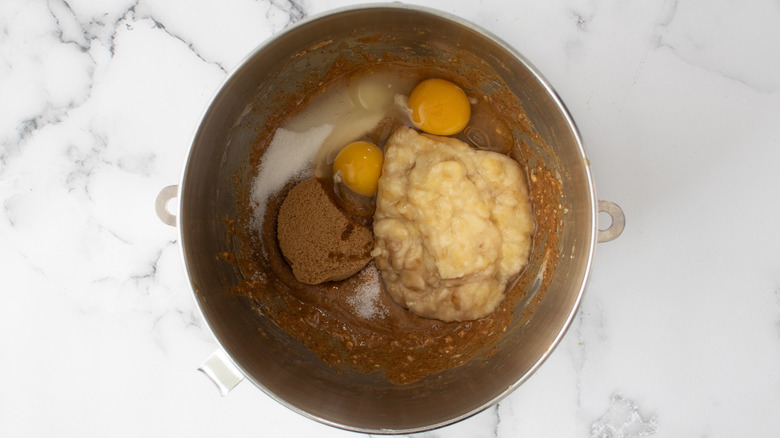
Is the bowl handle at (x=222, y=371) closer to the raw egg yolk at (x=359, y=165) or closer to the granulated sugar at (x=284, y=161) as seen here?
the granulated sugar at (x=284, y=161)

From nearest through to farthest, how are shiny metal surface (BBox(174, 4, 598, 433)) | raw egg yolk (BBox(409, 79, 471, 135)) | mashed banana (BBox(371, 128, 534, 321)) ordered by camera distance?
shiny metal surface (BBox(174, 4, 598, 433))
mashed banana (BBox(371, 128, 534, 321))
raw egg yolk (BBox(409, 79, 471, 135))

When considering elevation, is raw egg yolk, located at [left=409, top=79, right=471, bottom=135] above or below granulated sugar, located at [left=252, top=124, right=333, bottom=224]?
above

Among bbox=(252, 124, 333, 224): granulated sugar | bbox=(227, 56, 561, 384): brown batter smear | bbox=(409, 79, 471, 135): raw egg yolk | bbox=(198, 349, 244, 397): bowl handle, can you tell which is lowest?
bbox=(198, 349, 244, 397): bowl handle

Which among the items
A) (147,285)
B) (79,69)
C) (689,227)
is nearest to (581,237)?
(689,227)

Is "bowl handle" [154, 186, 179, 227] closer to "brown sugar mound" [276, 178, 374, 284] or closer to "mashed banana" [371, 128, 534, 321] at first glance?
"brown sugar mound" [276, 178, 374, 284]

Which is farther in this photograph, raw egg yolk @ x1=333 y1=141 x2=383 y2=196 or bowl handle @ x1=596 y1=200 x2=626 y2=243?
raw egg yolk @ x1=333 y1=141 x2=383 y2=196

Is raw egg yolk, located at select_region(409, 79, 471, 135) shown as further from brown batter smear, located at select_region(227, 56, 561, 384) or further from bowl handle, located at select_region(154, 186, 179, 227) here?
bowl handle, located at select_region(154, 186, 179, 227)

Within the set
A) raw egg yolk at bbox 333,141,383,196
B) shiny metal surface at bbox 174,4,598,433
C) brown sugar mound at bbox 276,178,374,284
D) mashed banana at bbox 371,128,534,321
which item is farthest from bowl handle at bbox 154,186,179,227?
mashed banana at bbox 371,128,534,321

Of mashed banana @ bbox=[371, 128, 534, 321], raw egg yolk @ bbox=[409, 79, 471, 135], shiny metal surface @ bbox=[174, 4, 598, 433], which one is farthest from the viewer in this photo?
raw egg yolk @ bbox=[409, 79, 471, 135]
